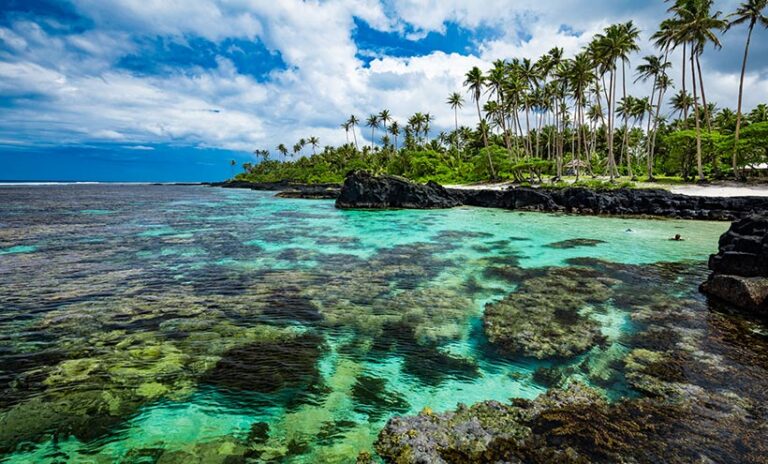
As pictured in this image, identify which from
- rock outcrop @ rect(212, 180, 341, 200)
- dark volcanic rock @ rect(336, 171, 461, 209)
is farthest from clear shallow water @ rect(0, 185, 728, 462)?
rock outcrop @ rect(212, 180, 341, 200)

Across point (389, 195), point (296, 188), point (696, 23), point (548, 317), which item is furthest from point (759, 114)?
point (296, 188)

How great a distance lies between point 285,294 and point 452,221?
968 inches

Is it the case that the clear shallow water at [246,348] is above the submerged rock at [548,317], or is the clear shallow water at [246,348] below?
above

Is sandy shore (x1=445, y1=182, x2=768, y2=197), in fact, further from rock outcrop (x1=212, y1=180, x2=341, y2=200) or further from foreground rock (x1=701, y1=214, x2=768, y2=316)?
rock outcrop (x1=212, y1=180, x2=341, y2=200)

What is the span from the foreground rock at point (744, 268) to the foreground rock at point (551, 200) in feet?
73.1

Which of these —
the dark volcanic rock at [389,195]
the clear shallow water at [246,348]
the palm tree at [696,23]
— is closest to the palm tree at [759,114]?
the palm tree at [696,23]

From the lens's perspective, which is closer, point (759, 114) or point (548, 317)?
point (548, 317)

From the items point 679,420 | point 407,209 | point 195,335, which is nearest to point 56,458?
point 195,335

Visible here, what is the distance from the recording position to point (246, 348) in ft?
26.8

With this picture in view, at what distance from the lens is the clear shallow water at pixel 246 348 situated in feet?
17.6

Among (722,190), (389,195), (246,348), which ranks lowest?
(246,348)

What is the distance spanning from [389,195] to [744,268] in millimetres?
41816

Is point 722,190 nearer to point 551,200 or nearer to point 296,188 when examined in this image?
point 551,200

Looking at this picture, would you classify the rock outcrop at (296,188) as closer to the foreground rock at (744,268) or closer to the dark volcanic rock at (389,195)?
the dark volcanic rock at (389,195)
